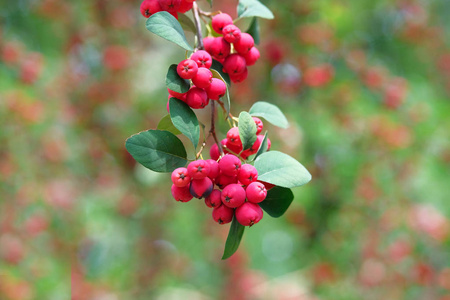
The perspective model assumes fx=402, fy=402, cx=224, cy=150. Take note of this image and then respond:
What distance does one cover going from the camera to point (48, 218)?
248cm

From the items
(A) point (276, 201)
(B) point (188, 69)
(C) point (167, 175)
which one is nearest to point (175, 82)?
(B) point (188, 69)

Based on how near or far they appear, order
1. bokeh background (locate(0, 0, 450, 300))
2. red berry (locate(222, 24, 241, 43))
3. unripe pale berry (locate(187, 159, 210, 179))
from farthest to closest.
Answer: bokeh background (locate(0, 0, 450, 300))
red berry (locate(222, 24, 241, 43))
unripe pale berry (locate(187, 159, 210, 179))

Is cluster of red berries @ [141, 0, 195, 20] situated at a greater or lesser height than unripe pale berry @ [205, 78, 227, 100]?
greater

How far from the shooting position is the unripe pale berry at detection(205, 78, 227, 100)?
63 centimetres

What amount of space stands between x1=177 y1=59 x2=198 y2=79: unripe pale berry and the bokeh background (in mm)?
1680

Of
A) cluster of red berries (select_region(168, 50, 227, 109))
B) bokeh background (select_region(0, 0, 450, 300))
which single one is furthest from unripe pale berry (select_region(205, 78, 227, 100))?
bokeh background (select_region(0, 0, 450, 300))

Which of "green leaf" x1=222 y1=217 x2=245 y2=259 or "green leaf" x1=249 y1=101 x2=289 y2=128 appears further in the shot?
"green leaf" x1=249 y1=101 x2=289 y2=128

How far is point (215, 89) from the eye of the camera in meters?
0.63

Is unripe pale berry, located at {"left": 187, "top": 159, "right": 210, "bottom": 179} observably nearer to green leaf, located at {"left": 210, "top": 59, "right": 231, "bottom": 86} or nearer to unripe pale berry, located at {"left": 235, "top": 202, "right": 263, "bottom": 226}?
unripe pale berry, located at {"left": 235, "top": 202, "right": 263, "bottom": 226}

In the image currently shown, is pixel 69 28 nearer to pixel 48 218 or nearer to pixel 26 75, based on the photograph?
pixel 26 75

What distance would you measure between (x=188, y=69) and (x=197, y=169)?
0.49ft

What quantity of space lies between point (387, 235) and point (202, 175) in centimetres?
220

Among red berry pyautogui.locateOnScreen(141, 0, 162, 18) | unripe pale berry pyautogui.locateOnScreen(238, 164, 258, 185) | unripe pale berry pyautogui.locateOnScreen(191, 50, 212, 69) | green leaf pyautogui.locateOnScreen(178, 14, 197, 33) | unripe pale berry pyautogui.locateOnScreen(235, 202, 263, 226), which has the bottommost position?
unripe pale berry pyautogui.locateOnScreen(235, 202, 263, 226)

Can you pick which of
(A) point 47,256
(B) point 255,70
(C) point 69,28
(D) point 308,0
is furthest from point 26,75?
(D) point 308,0
